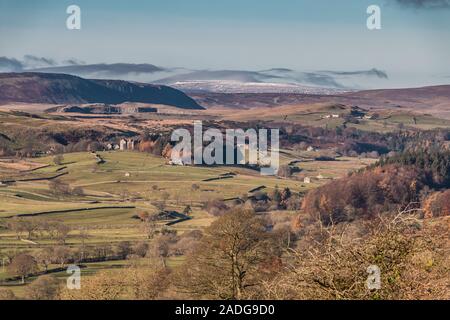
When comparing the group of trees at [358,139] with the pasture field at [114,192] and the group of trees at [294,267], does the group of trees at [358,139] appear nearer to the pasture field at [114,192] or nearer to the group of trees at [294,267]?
the pasture field at [114,192]

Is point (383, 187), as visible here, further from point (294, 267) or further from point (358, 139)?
point (358, 139)

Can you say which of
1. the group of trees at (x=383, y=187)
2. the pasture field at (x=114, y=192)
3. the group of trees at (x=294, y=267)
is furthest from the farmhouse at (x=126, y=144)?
the group of trees at (x=294, y=267)

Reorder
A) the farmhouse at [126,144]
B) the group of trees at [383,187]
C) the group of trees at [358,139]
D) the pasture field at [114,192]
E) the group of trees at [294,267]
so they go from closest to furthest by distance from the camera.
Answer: the group of trees at [294,267], the pasture field at [114,192], the group of trees at [383,187], the farmhouse at [126,144], the group of trees at [358,139]

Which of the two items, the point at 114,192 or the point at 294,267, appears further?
the point at 114,192

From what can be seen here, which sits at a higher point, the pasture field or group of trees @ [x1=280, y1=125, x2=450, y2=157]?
the pasture field

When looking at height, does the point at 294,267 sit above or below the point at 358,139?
above

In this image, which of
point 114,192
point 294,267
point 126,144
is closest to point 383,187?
point 114,192

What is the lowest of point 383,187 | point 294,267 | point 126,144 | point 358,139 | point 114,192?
point 358,139

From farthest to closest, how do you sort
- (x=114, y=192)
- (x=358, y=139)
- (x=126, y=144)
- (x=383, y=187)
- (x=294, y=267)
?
(x=358, y=139)
(x=126, y=144)
(x=114, y=192)
(x=383, y=187)
(x=294, y=267)

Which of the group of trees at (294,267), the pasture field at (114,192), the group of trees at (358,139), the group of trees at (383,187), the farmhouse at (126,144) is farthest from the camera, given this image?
the group of trees at (358,139)

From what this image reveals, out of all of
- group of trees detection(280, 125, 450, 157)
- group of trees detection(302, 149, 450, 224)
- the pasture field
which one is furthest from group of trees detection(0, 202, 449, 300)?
group of trees detection(280, 125, 450, 157)

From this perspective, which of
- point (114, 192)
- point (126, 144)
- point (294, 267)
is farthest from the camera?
point (126, 144)

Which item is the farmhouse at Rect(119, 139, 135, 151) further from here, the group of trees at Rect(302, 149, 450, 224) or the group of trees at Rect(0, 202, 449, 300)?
the group of trees at Rect(0, 202, 449, 300)

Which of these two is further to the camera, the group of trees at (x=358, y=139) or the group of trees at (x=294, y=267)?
the group of trees at (x=358, y=139)
